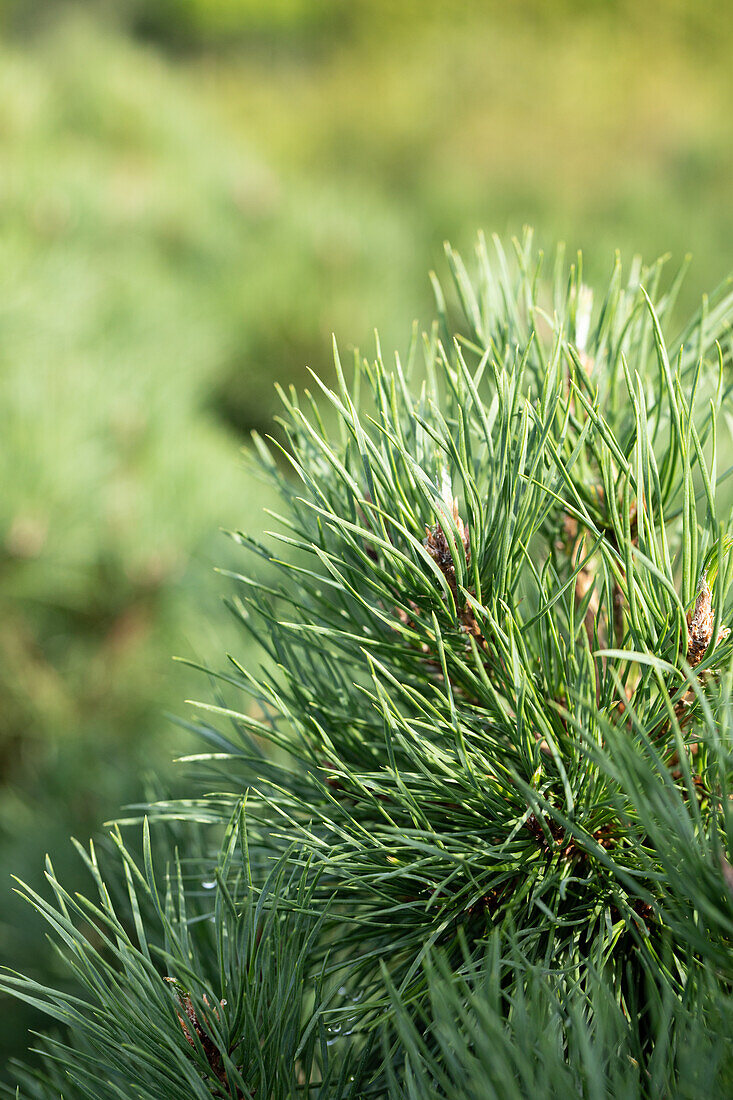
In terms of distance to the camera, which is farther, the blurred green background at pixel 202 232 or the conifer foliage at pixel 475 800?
the blurred green background at pixel 202 232

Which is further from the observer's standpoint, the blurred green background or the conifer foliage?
the blurred green background

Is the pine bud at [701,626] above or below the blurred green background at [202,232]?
below

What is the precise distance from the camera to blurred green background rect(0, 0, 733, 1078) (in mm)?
442

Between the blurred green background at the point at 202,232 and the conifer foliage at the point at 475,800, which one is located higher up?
the blurred green background at the point at 202,232

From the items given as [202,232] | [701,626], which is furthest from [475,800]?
[202,232]

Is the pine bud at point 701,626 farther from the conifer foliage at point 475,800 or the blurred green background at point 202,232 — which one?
the blurred green background at point 202,232

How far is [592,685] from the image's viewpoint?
0.13m

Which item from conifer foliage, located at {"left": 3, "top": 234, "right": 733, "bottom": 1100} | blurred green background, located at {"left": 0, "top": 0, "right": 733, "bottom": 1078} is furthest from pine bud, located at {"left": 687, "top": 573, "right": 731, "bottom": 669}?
blurred green background, located at {"left": 0, "top": 0, "right": 733, "bottom": 1078}

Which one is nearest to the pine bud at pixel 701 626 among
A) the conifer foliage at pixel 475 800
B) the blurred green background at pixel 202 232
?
the conifer foliage at pixel 475 800

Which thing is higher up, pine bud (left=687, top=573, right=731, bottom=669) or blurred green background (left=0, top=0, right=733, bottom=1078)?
blurred green background (left=0, top=0, right=733, bottom=1078)

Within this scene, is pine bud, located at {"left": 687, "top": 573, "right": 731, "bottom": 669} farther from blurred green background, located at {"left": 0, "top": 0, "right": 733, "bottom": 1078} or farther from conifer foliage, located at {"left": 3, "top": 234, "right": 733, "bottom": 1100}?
blurred green background, located at {"left": 0, "top": 0, "right": 733, "bottom": 1078}

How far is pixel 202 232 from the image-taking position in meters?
0.96

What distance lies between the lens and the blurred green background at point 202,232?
44 centimetres

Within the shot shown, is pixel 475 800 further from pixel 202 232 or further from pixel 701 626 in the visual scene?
pixel 202 232
